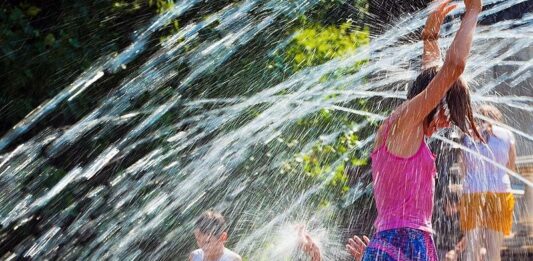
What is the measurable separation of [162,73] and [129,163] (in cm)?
56

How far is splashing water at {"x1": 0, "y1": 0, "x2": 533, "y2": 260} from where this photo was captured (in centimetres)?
533

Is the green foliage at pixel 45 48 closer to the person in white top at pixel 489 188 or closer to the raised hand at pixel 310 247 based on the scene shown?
the raised hand at pixel 310 247

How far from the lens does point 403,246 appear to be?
10.5 ft

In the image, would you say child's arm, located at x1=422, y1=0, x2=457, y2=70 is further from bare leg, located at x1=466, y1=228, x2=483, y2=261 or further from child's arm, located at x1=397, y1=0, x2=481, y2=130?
bare leg, located at x1=466, y1=228, x2=483, y2=261

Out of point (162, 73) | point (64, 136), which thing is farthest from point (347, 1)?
point (64, 136)

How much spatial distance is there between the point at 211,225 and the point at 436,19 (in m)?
1.79

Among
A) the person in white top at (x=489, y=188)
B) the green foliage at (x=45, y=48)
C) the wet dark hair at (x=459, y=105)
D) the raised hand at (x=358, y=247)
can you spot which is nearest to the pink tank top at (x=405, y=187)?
the wet dark hair at (x=459, y=105)

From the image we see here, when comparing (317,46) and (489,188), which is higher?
(317,46)

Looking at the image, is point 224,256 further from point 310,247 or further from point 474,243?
point 474,243

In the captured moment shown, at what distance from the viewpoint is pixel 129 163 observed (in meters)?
5.47

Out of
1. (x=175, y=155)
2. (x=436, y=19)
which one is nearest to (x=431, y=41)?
(x=436, y=19)

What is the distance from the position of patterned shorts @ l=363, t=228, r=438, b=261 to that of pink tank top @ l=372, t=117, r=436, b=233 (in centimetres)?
2

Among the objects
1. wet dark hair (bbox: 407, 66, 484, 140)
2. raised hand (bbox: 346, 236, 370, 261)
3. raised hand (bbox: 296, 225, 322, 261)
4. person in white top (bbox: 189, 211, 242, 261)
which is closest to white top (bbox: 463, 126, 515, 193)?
person in white top (bbox: 189, 211, 242, 261)

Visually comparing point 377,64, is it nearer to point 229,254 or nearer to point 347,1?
point 347,1
